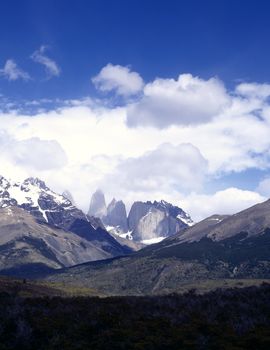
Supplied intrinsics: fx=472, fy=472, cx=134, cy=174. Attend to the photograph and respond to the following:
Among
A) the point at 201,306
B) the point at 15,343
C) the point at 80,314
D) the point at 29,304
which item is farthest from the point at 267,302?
the point at 15,343

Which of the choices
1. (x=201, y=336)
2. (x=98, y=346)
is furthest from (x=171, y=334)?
(x=98, y=346)

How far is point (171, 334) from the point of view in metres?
31.2

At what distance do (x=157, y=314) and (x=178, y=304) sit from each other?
9.20 m

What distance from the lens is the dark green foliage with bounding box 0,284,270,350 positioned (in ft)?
94.3

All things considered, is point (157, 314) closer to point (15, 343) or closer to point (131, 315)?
point (131, 315)

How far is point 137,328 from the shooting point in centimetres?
3344

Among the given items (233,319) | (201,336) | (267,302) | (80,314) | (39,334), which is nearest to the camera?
(201,336)

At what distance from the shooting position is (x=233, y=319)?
37.8 meters

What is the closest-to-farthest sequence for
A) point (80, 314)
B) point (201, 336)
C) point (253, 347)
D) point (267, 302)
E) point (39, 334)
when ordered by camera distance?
1. point (253, 347)
2. point (201, 336)
3. point (39, 334)
4. point (80, 314)
5. point (267, 302)

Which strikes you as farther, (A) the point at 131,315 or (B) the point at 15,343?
(A) the point at 131,315

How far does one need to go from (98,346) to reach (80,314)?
12163 millimetres

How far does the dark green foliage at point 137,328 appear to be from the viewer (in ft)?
94.3

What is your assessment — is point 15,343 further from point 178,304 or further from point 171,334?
point 178,304

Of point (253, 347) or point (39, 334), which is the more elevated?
point (39, 334)
